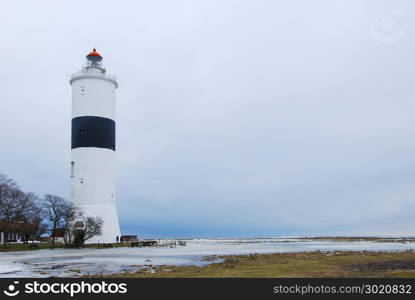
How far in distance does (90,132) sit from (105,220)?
11283 mm

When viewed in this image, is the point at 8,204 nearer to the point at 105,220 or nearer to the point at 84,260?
the point at 105,220

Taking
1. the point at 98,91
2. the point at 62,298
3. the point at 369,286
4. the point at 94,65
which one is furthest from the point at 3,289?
the point at 94,65

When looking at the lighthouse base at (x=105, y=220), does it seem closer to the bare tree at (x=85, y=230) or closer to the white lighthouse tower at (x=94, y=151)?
the white lighthouse tower at (x=94, y=151)

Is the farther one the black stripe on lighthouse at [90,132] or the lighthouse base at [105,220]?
the black stripe on lighthouse at [90,132]

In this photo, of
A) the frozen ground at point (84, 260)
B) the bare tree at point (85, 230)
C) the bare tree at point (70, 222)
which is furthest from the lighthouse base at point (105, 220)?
the frozen ground at point (84, 260)

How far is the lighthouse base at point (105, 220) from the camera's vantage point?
172ft

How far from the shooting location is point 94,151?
175 feet

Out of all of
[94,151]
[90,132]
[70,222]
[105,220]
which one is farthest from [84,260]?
[90,132]

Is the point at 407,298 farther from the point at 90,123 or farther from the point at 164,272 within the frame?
the point at 90,123

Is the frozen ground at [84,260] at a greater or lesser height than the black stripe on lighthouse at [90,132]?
lesser

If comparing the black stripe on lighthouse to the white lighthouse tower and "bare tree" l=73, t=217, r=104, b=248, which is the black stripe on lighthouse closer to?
the white lighthouse tower

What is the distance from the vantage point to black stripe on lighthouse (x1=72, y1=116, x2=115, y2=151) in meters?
53.0

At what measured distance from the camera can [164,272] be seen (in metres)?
19.1

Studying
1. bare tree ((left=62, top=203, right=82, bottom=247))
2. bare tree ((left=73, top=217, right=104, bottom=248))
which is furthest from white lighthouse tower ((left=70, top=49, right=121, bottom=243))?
bare tree ((left=73, top=217, right=104, bottom=248))
